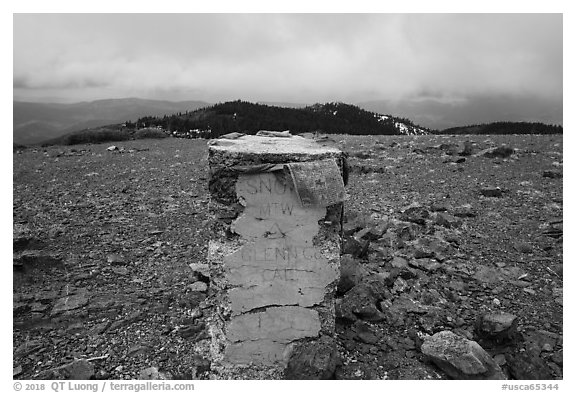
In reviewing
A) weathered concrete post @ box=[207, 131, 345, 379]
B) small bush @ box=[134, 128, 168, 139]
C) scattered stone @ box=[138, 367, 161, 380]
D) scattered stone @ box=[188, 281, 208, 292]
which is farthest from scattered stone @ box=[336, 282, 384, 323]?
small bush @ box=[134, 128, 168, 139]

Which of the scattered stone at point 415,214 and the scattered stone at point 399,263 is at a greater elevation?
the scattered stone at point 415,214

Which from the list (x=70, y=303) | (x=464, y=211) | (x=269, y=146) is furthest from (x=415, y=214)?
(x=70, y=303)

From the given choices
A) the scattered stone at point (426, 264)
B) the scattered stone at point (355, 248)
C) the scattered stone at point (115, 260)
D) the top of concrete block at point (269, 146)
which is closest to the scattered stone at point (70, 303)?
the scattered stone at point (115, 260)

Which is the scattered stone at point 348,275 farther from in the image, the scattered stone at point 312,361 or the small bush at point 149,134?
the small bush at point 149,134

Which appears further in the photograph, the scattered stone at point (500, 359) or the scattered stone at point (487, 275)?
the scattered stone at point (487, 275)

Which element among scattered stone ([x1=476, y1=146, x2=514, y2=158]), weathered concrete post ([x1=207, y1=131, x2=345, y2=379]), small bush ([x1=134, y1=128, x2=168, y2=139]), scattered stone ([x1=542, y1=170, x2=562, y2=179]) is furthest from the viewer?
small bush ([x1=134, y1=128, x2=168, y2=139])

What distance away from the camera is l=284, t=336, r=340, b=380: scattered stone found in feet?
12.2

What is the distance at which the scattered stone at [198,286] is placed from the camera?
16.8 ft

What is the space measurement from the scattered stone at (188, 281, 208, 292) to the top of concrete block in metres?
2.02

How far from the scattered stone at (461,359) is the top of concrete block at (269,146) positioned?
204cm

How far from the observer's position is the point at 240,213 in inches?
137

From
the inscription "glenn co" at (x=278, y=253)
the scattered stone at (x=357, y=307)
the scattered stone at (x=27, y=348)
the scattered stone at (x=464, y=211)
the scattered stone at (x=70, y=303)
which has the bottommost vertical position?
the scattered stone at (x=27, y=348)

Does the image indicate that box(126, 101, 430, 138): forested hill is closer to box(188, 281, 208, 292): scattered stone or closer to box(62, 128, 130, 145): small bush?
box(62, 128, 130, 145): small bush

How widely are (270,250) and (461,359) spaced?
196 centimetres
